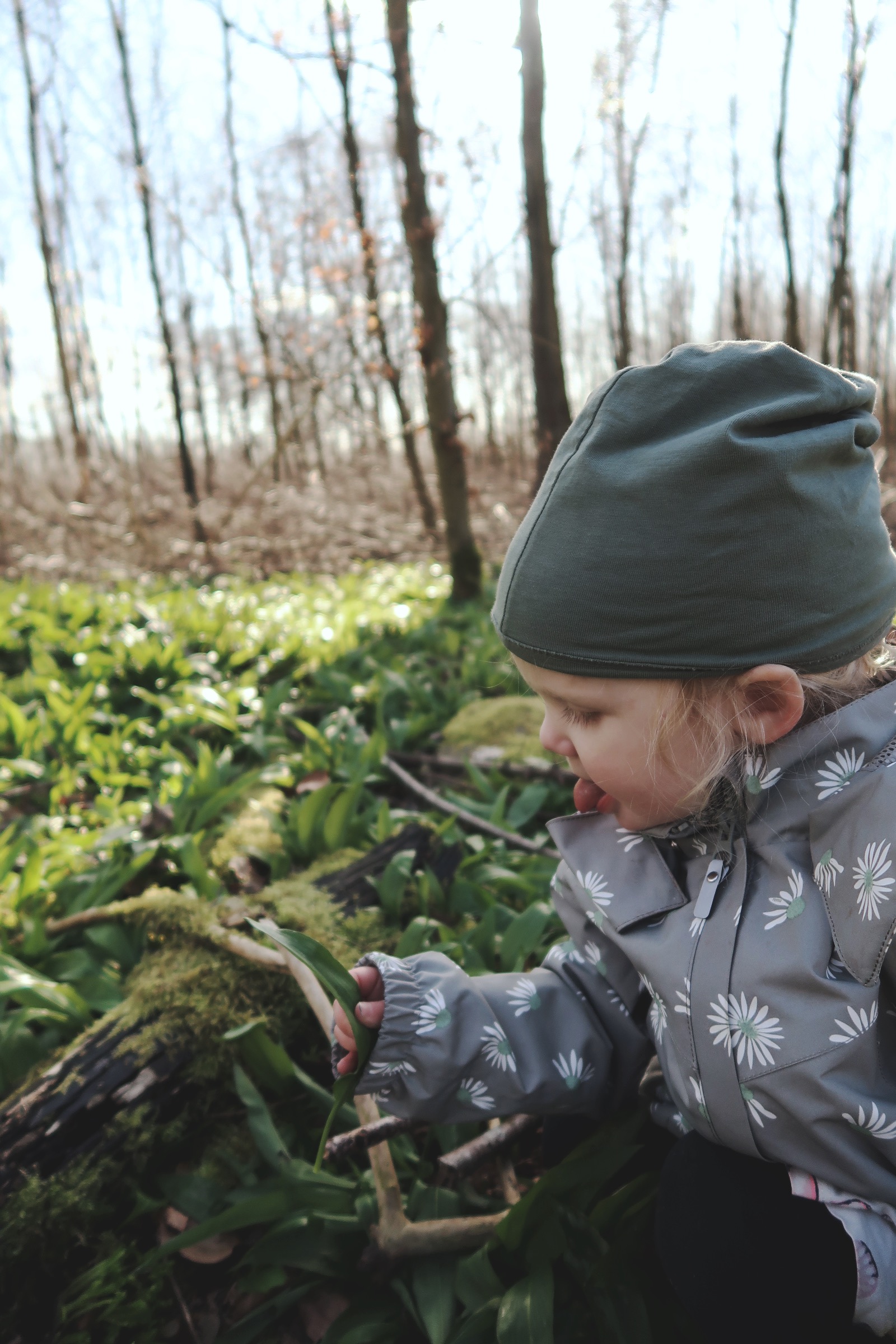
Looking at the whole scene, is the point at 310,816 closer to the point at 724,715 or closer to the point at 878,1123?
the point at 724,715

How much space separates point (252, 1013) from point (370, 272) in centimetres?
738

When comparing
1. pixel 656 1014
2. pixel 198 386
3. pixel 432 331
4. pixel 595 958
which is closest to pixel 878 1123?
pixel 656 1014

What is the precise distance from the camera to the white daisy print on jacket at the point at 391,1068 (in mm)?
1147

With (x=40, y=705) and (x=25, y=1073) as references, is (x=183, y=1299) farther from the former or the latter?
(x=40, y=705)

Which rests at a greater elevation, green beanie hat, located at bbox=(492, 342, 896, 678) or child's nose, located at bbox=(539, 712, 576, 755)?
green beanie hat, located at bbox=(492, 342, 896, 678)

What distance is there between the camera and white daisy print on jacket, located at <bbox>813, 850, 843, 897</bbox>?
0.96 meters

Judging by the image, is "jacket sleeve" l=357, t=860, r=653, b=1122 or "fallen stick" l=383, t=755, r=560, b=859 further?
"fallen stick" l=383, t=755, r=560, b=859

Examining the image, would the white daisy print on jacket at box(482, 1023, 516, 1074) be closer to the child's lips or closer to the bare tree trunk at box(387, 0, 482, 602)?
the child's lips

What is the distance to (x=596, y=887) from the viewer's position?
121 cm

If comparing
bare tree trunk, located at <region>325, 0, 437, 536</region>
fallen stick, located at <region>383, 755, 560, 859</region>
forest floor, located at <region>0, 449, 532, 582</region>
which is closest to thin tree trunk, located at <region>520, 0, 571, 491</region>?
forest floor, located at <region>0, 449, 532, 582</region>

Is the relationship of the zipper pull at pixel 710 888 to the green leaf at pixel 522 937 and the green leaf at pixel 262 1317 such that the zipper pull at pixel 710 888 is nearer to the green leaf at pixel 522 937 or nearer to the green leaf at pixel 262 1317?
the green leaf at pixel 522 937

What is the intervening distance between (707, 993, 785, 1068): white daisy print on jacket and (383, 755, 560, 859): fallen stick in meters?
1.08

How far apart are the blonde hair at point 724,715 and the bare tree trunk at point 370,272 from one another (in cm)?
617

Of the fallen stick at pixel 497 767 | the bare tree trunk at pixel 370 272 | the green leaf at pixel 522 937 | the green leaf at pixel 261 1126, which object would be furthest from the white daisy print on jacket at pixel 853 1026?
the bare tree trunk at pixel 370 272
